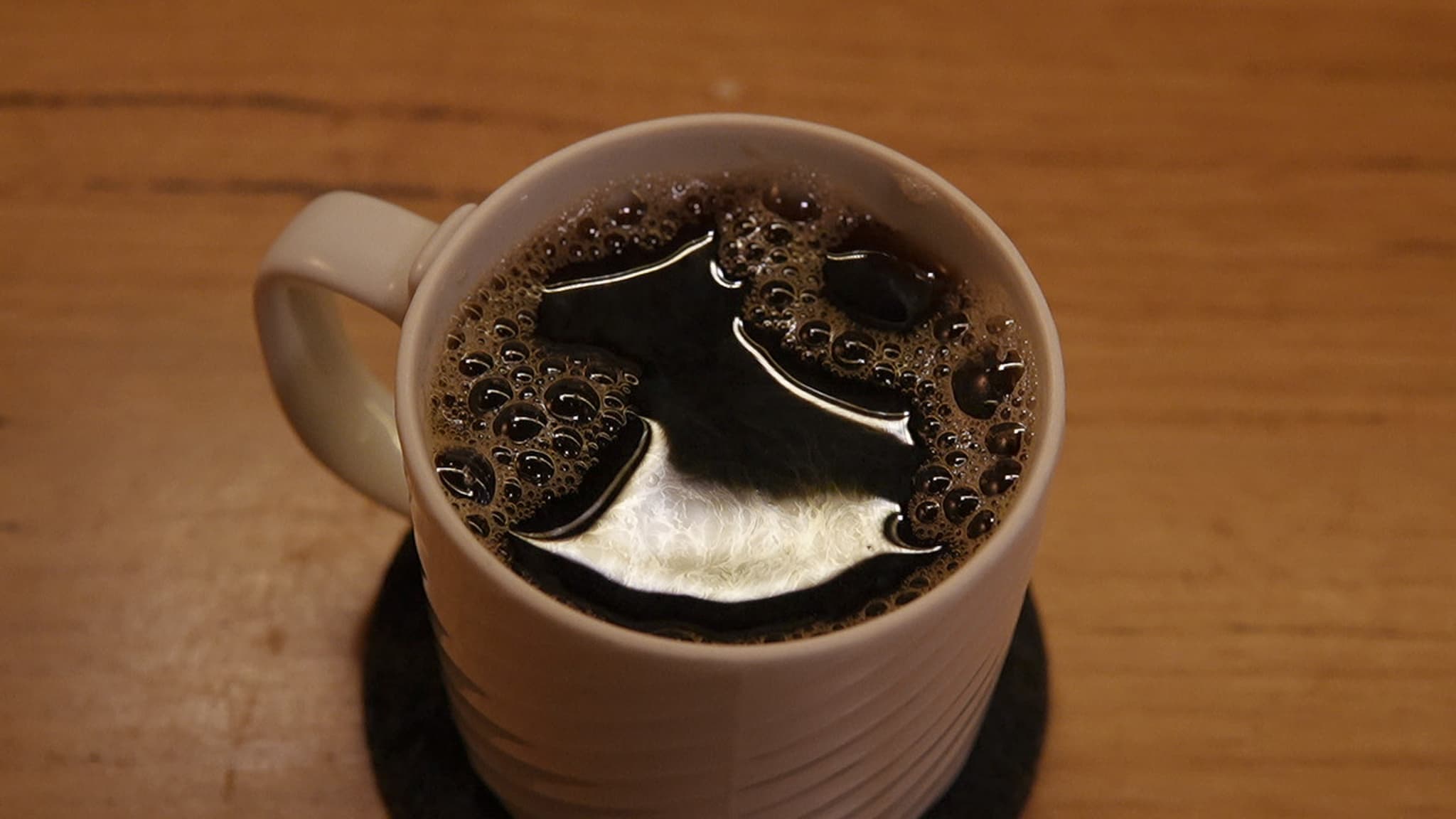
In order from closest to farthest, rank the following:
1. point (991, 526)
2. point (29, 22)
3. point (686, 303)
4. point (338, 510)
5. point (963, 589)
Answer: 1. point (963, 589)
2. point (991, 526)
3. point (686, 303)
4. point (338, 510)
5. point (29, 22)

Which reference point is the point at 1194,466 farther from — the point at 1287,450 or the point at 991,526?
the point at 991,526

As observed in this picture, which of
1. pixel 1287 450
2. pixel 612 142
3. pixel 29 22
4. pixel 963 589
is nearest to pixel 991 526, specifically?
pixel 963 589

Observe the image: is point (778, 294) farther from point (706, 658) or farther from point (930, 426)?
point (706, 658)

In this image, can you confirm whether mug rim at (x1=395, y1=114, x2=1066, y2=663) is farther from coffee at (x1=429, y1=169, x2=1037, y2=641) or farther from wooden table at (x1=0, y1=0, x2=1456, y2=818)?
wooden table at (x1=0, y1=0, x2=1456, y2=818)

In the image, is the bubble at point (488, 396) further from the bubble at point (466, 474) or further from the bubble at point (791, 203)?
the bubble at point (791, 203)

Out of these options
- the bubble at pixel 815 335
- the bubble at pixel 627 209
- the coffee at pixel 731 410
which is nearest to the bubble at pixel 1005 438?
the coffee at pixel 731 410
